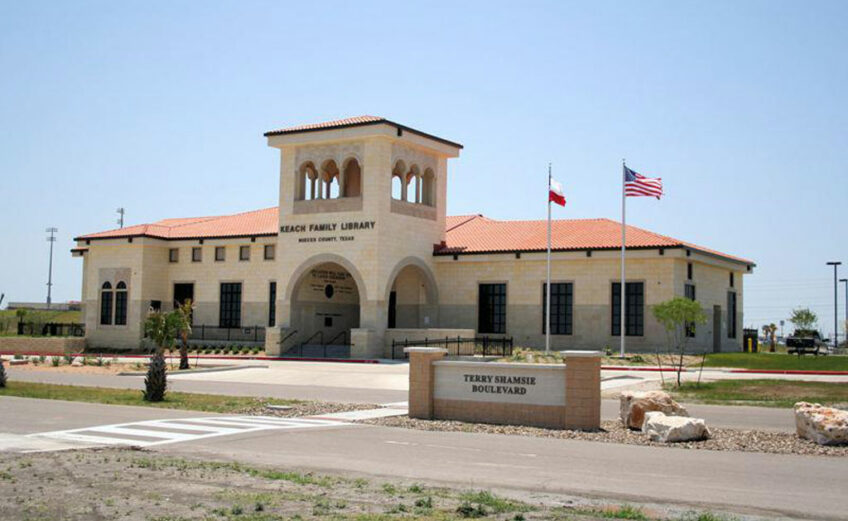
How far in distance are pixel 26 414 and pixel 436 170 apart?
3060 centimetres

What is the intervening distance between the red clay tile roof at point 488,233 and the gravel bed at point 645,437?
77.2ft

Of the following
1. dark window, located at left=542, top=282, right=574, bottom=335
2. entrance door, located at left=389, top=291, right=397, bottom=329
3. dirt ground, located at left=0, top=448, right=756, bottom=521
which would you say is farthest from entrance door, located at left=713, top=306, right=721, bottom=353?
dirt ground, located at left=0, top=448, right=756, bottom=521

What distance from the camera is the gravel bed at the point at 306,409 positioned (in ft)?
67.5

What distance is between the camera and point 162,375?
900 inches

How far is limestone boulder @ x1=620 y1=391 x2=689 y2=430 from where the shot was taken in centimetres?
1747

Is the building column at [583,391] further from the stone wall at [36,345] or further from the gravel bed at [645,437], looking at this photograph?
the stone wall at [36,345]

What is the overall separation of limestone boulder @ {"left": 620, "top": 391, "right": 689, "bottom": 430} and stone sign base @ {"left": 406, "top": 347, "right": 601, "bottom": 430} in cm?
71

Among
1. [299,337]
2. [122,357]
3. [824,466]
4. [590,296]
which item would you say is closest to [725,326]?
[590,296]

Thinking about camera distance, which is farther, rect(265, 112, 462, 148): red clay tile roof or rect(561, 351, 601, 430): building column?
rect(265, 112, 462, 148): red clay tile roof

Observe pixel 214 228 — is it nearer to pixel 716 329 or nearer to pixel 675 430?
pixel 716 329

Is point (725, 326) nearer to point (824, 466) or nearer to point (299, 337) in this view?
point (299, 337)

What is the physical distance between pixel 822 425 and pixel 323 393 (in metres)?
14.7

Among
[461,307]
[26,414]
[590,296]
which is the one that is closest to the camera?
[26,414]

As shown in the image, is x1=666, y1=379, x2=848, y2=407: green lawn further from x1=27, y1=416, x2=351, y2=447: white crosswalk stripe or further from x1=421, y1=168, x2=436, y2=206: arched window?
x1=421, y1=168, x2=436, y2=206: arched window
